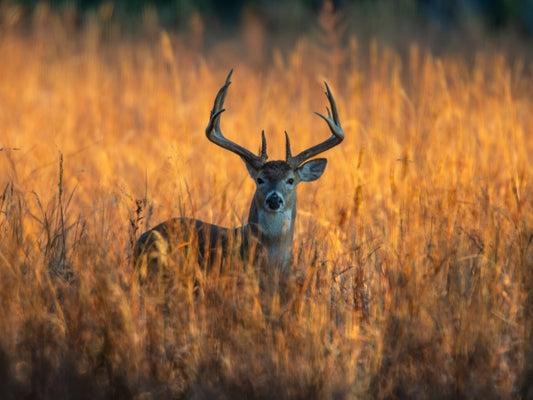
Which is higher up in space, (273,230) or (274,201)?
(274,201)

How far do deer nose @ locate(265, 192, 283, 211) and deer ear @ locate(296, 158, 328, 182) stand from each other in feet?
1.43

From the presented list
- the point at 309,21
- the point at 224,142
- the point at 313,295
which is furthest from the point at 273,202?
the point at 309,21

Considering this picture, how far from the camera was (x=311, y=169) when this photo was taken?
19.6ft

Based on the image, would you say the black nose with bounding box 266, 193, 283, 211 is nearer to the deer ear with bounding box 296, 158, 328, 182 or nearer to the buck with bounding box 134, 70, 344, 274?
the buck with bounding box 134, 70, 344, 274

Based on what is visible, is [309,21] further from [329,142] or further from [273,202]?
[273,202]

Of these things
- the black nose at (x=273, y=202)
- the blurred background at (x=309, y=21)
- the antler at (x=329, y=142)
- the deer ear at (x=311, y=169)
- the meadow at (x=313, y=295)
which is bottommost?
the meadow at (x=313, y=295)

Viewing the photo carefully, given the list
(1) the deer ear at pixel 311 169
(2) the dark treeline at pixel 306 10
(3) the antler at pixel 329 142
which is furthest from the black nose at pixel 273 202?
(2) the dark treeline at pixel 306 10

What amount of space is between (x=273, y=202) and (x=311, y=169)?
1.96 ft

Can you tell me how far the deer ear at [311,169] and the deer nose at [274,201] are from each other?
437mm

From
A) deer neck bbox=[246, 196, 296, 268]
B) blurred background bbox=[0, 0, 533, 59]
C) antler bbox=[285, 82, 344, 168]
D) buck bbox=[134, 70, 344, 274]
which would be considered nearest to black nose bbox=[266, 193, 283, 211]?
buck bbox=[134, 70, 344, 274]

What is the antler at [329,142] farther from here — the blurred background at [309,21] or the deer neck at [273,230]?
the blurred background at [309,21]

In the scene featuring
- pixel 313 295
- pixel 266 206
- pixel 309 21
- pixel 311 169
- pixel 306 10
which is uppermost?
pixel 306 10

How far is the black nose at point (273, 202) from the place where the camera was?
5.45 meters

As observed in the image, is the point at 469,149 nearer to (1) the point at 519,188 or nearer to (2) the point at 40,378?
(1) the point at 519,188
